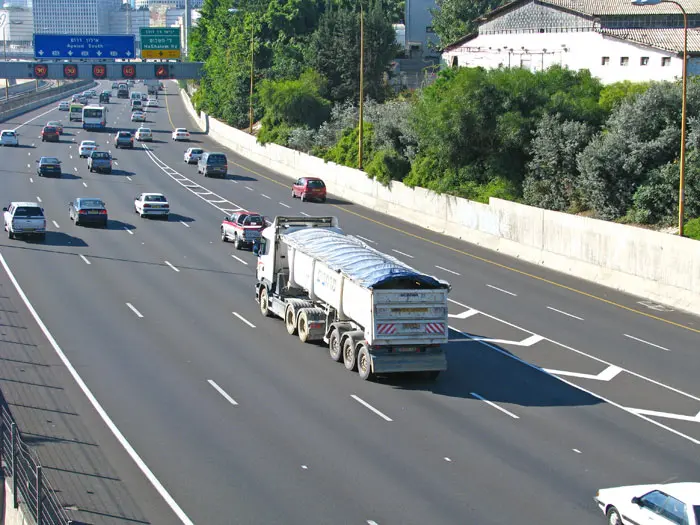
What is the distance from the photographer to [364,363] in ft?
80.9

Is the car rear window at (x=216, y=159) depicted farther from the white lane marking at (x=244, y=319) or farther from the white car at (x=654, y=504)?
the white car at (x=654, y=504)

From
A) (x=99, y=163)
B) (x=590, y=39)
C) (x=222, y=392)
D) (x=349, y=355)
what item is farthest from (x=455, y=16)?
(x=222, y=392)

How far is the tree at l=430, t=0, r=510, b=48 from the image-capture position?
109562mm

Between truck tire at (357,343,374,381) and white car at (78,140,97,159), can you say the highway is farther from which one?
white car at (78,140,97,159)

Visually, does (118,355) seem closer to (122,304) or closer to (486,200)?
(122,304)

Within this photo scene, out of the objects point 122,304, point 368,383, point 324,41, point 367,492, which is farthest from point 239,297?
point 324,41

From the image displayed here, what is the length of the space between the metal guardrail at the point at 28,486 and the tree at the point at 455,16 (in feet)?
321

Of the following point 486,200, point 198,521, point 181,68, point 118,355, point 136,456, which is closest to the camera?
point 198,521

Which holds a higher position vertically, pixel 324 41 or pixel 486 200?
pixel 324 41

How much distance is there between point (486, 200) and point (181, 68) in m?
65.0

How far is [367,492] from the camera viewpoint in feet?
56.6

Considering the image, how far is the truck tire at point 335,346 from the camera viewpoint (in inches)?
1029

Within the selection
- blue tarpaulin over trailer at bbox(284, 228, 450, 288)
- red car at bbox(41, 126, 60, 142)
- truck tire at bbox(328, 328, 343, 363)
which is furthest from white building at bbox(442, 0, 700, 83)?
truck tire at bbox(328, 328, 343, 363)

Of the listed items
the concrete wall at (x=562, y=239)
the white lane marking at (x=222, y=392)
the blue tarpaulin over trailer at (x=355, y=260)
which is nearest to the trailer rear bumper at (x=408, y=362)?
the blue tarpaulin over trailer at (x=355, y=260)
